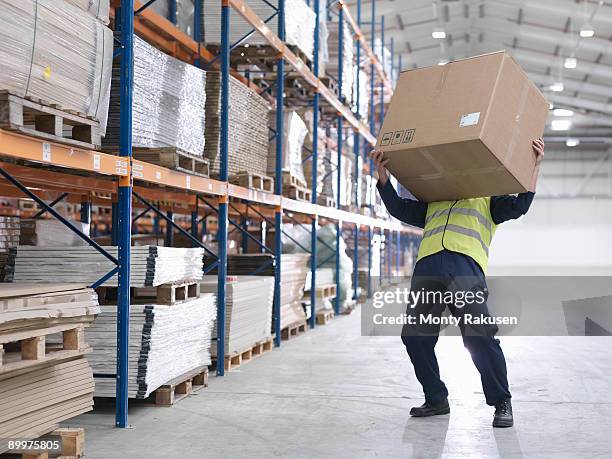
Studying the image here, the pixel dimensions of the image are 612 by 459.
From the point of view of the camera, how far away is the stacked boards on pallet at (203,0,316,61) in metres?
8.14

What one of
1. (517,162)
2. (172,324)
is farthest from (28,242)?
(517,162)

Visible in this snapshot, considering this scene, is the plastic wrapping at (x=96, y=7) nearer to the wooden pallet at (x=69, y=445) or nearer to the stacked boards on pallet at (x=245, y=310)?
the wooden pallet at (x=69, y=445)

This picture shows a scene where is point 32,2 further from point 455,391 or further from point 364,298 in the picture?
point 364,298

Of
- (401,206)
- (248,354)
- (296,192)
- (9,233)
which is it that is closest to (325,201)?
(296,192)

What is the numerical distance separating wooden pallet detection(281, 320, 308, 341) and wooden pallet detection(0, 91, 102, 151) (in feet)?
18.7

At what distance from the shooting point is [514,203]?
5051 millimetres

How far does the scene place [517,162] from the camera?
479 cm

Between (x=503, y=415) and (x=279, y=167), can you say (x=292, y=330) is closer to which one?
(x=279, y=167)

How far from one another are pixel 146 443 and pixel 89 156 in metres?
1.71

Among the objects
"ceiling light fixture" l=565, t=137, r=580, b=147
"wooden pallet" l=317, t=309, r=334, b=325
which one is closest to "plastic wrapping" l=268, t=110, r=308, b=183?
"wooden pallet" l=317, t=309, r=334, b=325

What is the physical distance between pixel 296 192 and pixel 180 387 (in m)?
4.06

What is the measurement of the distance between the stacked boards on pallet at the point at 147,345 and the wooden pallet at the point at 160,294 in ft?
0.23

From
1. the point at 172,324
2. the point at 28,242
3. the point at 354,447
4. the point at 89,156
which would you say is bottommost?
the point at 354,447

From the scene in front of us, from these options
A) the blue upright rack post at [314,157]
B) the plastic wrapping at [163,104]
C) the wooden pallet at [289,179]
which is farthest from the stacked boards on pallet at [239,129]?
the blue upright rack post at [314,157]
